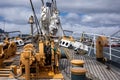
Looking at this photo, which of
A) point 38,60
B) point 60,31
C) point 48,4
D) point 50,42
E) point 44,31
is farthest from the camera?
point 60,31

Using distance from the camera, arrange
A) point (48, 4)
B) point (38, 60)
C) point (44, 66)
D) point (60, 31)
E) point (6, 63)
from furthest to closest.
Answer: point (60, 31)
point (48, 4)
point (6, 63)
point (44, 66)
point (38, 60)

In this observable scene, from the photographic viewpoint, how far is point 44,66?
12.4 metres

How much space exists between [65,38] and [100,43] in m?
8.15

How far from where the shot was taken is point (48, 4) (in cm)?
1780

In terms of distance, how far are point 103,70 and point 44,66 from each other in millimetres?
2446

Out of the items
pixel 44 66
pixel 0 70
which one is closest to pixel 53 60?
pixel 44 66

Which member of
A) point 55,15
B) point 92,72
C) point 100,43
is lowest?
point 92,72

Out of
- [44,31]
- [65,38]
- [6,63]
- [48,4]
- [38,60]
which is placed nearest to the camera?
[38,60]

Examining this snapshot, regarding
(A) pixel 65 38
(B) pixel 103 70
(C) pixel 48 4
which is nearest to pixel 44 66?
(B) pixel 103 70

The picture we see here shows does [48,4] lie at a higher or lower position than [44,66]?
higher

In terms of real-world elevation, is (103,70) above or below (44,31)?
below

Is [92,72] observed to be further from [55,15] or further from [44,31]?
[55,15]

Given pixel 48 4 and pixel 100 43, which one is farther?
pixel 48 4

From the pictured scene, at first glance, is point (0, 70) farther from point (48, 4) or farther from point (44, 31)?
point (48, 4)
